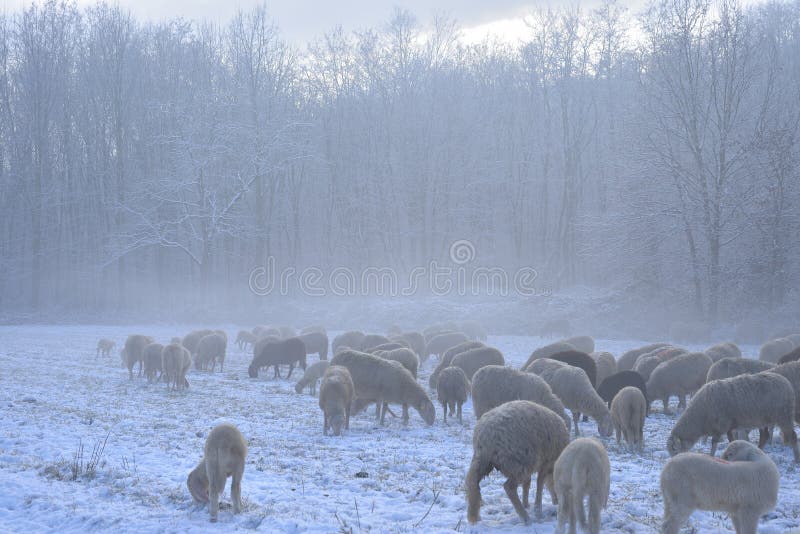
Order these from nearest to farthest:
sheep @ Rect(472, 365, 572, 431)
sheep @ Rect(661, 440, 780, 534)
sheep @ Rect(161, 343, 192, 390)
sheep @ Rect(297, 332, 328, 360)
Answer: sheep @ Rect(661, 440, 780, 534), sheep @ Rect(472, 365, 572, 431), sheep @ Rect(161, 343, 192, 390), sheep @ Rect(297, 332, 328, 360)

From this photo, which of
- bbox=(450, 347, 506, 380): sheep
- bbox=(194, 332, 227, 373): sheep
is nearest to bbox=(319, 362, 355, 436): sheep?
bbox=(450, 347, 506, 380): sheep

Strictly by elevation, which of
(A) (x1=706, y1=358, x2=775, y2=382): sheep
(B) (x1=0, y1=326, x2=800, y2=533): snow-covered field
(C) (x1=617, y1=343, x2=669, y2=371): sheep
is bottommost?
(B) (x1=0, y1=326, x2=800, y2=533): snow-covered field

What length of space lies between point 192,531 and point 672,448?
21.7 feet

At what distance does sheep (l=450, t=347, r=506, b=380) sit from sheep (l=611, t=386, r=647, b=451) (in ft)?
18.5

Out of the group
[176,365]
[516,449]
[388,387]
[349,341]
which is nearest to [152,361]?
[176,365]

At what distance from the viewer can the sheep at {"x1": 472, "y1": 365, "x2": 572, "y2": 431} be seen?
10.5 meters

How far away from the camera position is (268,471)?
877 cm

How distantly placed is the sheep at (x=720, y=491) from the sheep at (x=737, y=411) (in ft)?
11.0

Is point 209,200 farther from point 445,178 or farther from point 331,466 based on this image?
point 331,466

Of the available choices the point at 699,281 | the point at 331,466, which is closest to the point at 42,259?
the point at 699,281

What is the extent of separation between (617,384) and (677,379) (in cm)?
134

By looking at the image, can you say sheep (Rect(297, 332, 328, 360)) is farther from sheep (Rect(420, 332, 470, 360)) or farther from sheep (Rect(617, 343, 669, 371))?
sheep (Rect(617, 343, 669, 371))

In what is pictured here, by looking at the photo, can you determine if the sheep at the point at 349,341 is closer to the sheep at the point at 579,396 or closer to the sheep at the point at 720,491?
the sheep at the point at 579,396

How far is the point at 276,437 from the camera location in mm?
10844
